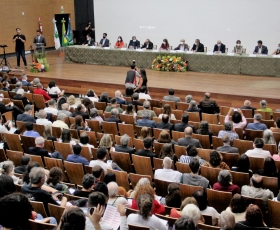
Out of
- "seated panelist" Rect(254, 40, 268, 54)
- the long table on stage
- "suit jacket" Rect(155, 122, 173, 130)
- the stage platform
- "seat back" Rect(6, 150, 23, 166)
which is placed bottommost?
"seat back" Rect(6, 150, 23, 166)

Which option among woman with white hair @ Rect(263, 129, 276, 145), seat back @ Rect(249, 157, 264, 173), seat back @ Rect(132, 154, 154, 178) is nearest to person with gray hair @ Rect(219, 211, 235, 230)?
seat back @ Rect(132, 154, 154, 178)

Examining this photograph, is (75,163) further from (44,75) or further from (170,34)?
(170,34)

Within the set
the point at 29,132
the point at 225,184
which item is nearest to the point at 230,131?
the point at 225,184

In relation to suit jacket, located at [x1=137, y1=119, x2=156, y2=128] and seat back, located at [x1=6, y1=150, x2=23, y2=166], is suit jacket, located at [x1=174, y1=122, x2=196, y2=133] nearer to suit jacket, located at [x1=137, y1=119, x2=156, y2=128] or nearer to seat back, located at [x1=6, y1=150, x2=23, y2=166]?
suit jacket, located at [x1=137, y1=119, x2=156, y2=128]

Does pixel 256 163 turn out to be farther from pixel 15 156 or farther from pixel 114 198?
pixel 15 156

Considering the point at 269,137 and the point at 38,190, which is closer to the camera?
the point at 38,190

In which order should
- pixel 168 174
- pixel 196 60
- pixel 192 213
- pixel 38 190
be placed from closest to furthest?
pixel 192 213
pixel 38 190
pixel 168 174
pixel 196 60

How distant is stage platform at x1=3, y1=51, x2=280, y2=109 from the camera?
1005 centimetres

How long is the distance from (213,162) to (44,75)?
876 cm

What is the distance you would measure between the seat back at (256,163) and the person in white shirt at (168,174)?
3.88 feet

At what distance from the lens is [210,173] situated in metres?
5.26

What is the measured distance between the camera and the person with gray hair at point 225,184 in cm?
467

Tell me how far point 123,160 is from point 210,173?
50.6 inches

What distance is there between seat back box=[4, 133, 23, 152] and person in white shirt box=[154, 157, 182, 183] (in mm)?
2507
